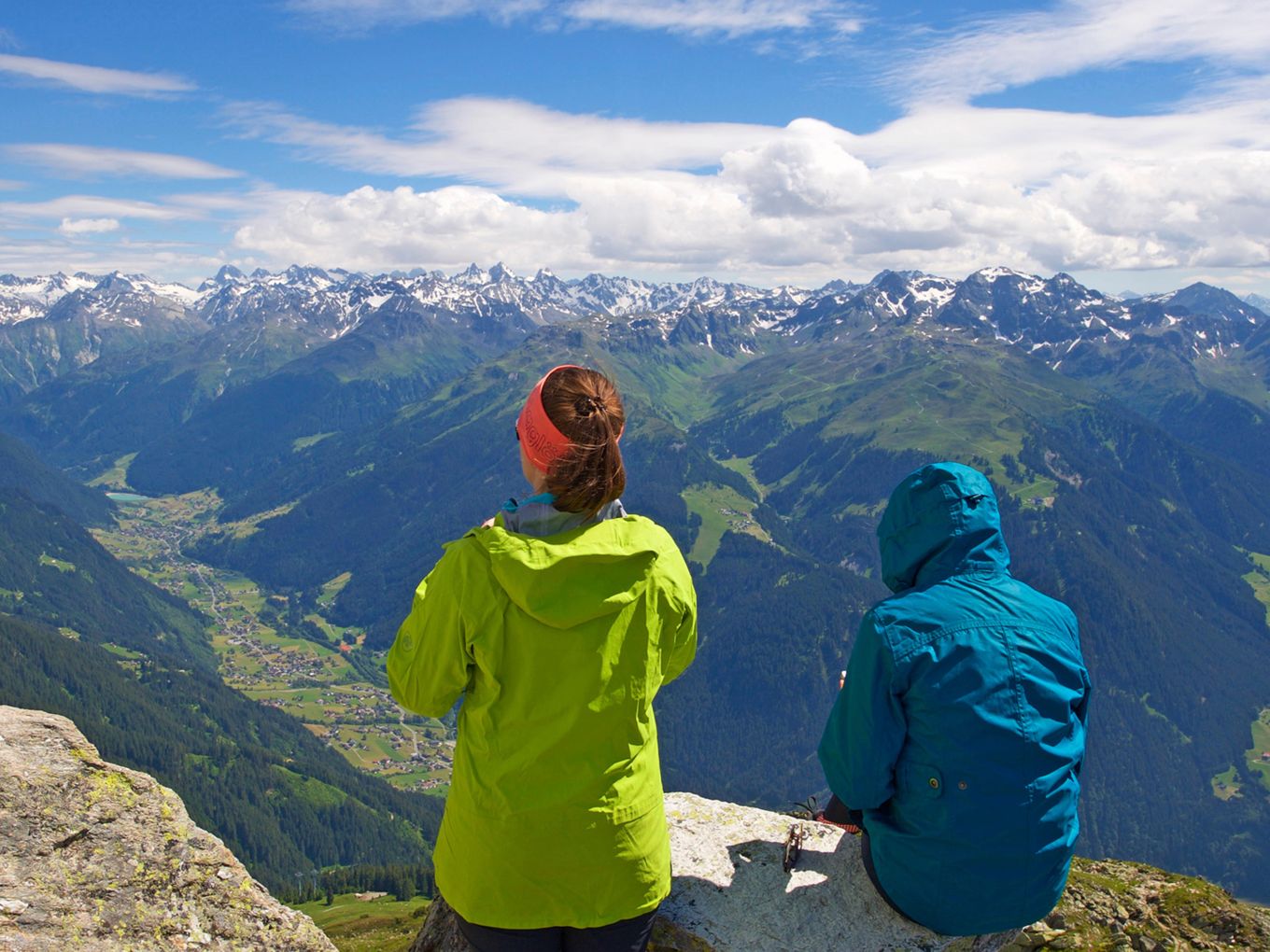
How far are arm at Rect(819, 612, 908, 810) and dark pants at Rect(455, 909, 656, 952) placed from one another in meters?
2.13

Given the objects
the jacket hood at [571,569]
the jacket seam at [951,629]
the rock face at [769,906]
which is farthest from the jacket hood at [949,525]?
the rock face at [769,906]

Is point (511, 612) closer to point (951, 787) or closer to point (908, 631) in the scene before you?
point (908, 631)

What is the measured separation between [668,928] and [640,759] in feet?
9.84

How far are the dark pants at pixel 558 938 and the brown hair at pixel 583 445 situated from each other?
3453 mm

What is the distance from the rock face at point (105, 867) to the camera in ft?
21.5

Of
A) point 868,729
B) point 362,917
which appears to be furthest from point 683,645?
point 362,917

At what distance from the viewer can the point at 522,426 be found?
6.27 metres

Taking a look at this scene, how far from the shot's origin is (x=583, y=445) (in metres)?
5.93

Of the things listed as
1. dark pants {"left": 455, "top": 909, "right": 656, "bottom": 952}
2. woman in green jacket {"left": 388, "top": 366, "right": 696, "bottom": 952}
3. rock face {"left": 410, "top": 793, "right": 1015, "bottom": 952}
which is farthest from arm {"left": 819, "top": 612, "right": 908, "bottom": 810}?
dark pants {"left": 455, "top": 909, "right": 656, "bottom": 952}

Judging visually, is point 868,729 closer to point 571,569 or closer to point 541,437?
point 571,569

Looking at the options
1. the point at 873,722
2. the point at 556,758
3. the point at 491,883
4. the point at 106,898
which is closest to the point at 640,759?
the point at 556,758

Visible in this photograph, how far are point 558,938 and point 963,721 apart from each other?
378 centimetres

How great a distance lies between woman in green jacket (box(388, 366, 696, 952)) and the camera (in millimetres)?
5727

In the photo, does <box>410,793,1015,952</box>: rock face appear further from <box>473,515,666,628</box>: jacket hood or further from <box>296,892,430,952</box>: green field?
<box>296,892,430,952</box>: green field
